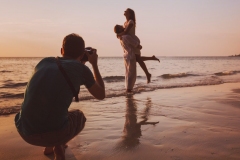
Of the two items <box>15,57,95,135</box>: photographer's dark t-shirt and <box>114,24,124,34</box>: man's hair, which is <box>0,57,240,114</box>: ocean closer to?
<box>114,24,124,34</box>: man's hair

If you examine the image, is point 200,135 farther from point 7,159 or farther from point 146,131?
point 7,159

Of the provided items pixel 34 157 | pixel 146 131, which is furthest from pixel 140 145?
pixel 34 157

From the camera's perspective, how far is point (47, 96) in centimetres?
198

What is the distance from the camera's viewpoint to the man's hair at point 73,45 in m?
2.12

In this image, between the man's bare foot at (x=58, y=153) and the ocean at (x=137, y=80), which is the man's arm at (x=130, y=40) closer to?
the ocean at (x=137, y=80)

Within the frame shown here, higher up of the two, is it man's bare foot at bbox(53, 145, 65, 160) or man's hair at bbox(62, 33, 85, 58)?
man's hair at bbox(62, 33, 85, 58)

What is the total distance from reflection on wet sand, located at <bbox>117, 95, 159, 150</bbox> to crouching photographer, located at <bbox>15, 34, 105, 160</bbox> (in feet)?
3.10

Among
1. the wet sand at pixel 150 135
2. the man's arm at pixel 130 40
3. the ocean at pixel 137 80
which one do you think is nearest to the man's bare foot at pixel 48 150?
the wet sand at pixel 150 135

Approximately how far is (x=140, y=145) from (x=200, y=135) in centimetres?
88

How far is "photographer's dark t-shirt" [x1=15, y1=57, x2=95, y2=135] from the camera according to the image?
1965 mm

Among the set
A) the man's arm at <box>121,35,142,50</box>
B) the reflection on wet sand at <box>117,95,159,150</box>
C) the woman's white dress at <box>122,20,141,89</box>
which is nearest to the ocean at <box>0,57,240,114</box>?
the woman's white dress at <box>122,20,141,89</box>

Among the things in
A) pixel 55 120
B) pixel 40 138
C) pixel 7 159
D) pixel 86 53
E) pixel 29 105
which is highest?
pixel 86 53

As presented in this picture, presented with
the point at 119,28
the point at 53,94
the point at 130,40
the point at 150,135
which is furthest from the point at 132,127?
the point at 119,28

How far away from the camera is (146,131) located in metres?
3.46
